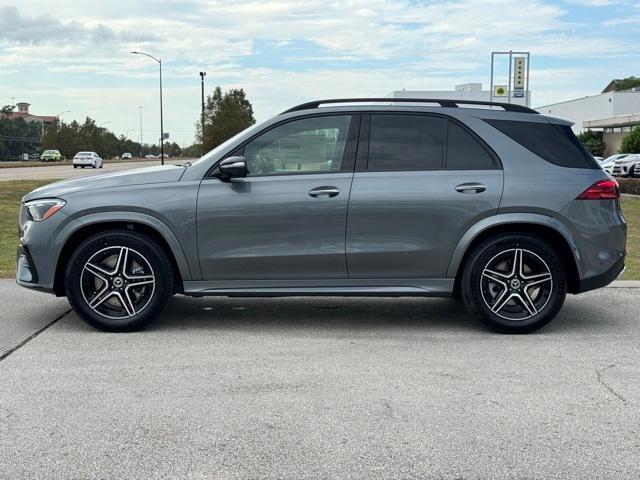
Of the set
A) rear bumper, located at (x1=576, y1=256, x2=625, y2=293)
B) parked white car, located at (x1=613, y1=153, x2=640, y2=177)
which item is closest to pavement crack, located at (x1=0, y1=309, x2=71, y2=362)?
rear bumper, located at (x1=576, y1=256, x2=625, y2=293)

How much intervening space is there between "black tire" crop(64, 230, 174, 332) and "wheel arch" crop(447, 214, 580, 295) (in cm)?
226

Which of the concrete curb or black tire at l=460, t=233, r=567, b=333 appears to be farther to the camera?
the concrete curb

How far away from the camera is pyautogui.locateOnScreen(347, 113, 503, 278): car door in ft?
18.9

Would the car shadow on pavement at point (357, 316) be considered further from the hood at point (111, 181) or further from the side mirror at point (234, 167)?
the side mirror at point (234, 167)

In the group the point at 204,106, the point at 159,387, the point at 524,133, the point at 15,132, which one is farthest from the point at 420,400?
the point at 15,132

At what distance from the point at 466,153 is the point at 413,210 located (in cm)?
66

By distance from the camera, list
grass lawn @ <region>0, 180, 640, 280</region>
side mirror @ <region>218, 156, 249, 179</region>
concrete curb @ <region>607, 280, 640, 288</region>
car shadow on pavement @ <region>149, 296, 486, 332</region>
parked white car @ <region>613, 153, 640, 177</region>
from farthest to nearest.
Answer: parked white car @ <region>613, 153, 640, 177</region>
grass lawn @ <region>0, 180, 640, 280</region>
concrete curb @ <region>607, 280, 640, 288</region>
car shadow on pavement @ <region>149, 296, 486, 332</region>
side mirror @ <region>218, 156, 249, 179</region>

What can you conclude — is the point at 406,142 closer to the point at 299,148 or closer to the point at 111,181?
the point at 299,148

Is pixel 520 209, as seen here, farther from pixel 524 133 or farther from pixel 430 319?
pixel 430 319

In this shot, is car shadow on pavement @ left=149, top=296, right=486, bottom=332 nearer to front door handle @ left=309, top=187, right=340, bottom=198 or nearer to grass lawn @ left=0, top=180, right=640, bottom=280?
front door handle @ left=309, top=187, right=340, bottom=198

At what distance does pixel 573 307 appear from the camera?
22.8 feet

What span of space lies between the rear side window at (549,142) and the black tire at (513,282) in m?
0.68

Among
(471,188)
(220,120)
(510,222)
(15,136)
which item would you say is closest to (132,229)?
(471,188)

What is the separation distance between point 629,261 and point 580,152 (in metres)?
4.29
